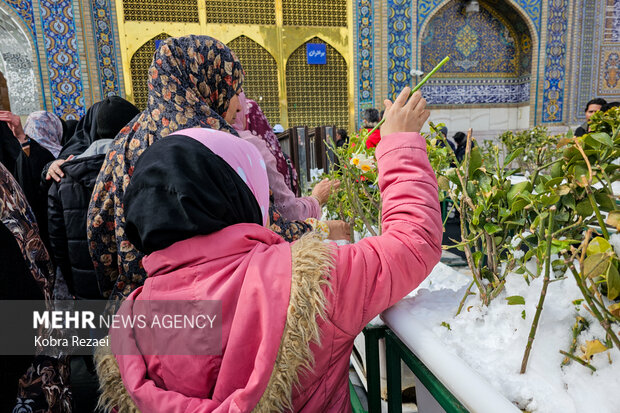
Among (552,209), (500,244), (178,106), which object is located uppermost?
(178,106)

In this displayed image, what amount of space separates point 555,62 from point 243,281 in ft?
25.1

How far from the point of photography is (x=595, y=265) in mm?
406

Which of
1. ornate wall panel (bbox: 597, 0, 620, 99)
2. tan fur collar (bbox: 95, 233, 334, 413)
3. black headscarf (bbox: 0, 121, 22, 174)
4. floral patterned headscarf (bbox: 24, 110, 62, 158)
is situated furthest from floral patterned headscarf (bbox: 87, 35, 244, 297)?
ornate wall panel (bbox: 597, 0, 620, 99)

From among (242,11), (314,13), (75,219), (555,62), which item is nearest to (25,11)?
(242,11)

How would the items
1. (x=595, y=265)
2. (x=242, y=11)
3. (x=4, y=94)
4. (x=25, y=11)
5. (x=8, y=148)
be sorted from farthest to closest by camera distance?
1. (x=242, y=11)
2. (x=4, y=94)
3. (x=25, y=11)
4. (x=8, y=148)
5. (x=595, y=265)

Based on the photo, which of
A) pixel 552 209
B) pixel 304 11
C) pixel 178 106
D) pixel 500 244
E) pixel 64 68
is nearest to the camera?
pixel 552 209

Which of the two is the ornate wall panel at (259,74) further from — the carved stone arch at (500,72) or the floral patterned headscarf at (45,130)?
the floral patterned headscarf at (45,130)

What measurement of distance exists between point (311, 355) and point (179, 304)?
0.67ft

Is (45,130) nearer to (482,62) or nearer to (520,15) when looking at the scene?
(482,62)

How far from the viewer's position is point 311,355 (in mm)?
540

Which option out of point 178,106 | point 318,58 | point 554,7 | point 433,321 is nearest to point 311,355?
point 433,321

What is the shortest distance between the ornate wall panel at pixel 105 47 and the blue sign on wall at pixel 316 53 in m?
2.81

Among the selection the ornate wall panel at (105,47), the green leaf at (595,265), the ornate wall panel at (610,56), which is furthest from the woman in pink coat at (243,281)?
the ornate wall panel at (610,56)

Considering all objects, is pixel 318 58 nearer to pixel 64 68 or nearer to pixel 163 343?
pixel 64 68
